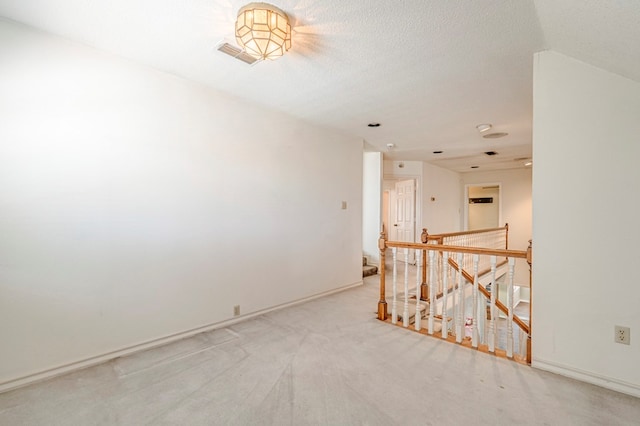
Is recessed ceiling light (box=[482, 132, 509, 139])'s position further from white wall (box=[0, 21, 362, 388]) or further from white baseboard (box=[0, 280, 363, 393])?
white baseboard (box=[0, 280, 363, 393])

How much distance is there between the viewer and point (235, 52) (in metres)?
2.20

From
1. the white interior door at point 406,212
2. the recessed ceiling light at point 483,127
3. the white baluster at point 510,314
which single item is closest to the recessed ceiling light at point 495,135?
the recessed ceiling light at point 483,127

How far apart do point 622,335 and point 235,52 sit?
3428 mm

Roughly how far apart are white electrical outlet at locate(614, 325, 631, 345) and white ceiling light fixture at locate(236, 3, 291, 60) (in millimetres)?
2936

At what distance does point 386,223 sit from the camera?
7461 millimetres

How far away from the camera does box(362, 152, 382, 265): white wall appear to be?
5699mm

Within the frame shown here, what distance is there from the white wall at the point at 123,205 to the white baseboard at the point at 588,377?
2541 millimetres

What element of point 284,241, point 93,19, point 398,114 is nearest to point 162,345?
point 284,241

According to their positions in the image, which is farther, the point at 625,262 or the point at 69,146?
the point at 69,146

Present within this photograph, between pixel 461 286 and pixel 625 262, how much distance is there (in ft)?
3.68

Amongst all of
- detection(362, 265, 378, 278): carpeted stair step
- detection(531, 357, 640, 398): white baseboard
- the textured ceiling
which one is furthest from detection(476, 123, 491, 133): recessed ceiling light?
detection(362, 265, 378, 278): carpeted stair step

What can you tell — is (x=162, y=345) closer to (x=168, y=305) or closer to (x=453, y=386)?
(x=168, y=305)

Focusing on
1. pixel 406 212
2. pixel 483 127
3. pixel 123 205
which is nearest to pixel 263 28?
pixel 123 205

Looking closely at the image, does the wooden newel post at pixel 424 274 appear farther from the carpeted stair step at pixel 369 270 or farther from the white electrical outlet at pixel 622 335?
the white electrical outlet at pixel 622 335
